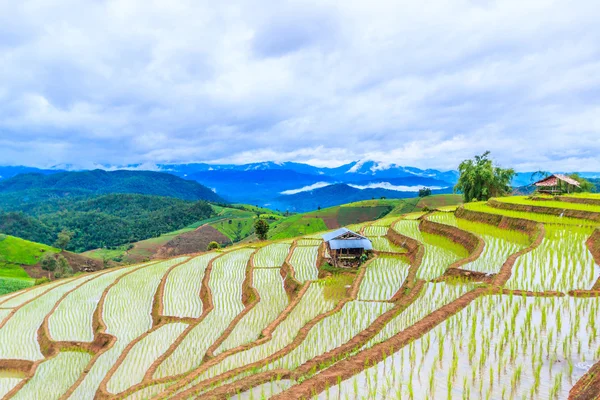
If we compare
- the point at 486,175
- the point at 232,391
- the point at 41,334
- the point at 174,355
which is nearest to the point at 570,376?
the point at 232,391

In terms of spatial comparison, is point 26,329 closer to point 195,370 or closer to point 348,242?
point 195,370

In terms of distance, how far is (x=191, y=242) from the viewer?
92.9m

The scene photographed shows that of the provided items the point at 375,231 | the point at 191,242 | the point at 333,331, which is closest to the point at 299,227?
the point at 191,242

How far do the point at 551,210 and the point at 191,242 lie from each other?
84062 millimetres

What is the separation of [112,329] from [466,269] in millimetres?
13579

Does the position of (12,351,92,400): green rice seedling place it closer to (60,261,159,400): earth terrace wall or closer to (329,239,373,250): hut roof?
(60,261,159,400): earth terrace wall

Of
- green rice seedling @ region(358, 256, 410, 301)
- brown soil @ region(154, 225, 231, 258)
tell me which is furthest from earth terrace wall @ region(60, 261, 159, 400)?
brown soil @ region(154, 225, 231, 258)

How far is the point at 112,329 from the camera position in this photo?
48.3 feet

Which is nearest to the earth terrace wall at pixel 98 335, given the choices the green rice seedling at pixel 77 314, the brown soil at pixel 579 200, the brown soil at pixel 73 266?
the green rice seedling at pixel 77 314

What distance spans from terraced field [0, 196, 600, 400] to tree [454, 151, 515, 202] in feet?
55.4

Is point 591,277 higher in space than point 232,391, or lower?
higher

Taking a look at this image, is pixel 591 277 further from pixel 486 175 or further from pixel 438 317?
pixel 486 175

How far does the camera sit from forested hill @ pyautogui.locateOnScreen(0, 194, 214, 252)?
107562 mm

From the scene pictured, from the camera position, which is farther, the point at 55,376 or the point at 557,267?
the point at 55,376
